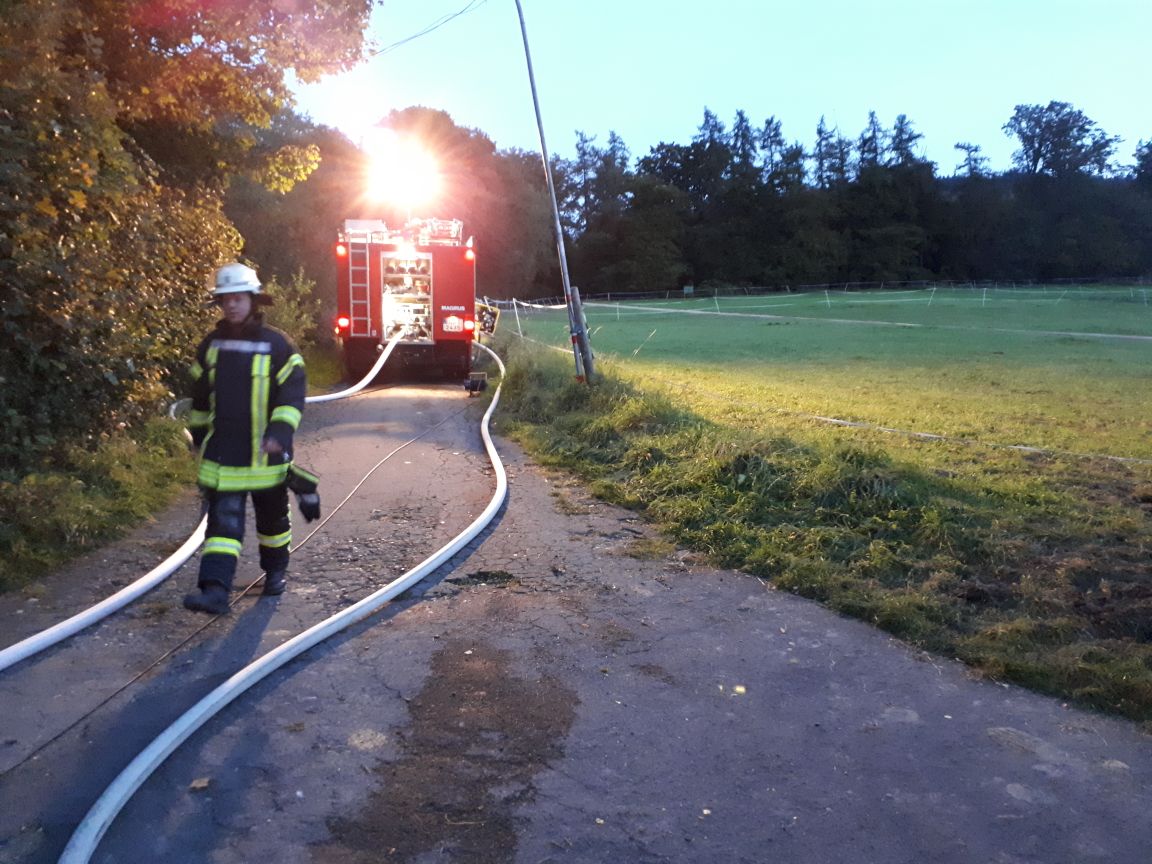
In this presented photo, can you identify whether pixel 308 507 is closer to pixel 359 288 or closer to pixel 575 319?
pixel 575 319

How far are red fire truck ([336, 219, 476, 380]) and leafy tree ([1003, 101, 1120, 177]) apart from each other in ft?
272

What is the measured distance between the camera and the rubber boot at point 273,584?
5.22m

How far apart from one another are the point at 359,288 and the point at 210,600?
1287 centimetres

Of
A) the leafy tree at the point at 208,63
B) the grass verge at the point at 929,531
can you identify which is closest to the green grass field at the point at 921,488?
the grass verge at the point at 929,531

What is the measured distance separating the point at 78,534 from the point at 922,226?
276ft

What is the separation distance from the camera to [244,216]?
23.4 metres

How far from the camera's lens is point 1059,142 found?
87.9 metres

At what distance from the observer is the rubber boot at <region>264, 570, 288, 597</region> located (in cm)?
522

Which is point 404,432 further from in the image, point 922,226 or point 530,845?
point 922,226

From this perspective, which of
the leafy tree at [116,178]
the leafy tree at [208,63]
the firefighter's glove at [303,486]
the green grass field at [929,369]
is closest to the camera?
the firefighter's glove at [303,486]

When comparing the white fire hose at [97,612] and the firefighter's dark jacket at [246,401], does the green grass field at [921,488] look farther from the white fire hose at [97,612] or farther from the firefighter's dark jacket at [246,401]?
the white fire hose at [97,612]

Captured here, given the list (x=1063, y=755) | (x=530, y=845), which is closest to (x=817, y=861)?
(x=530, y=845)

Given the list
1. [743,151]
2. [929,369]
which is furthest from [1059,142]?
[929,369]

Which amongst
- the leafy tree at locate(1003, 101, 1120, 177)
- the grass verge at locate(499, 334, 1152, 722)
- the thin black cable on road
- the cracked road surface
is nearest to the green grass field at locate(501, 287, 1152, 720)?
the grass verge at locate(499, 334, 1152, 722)
